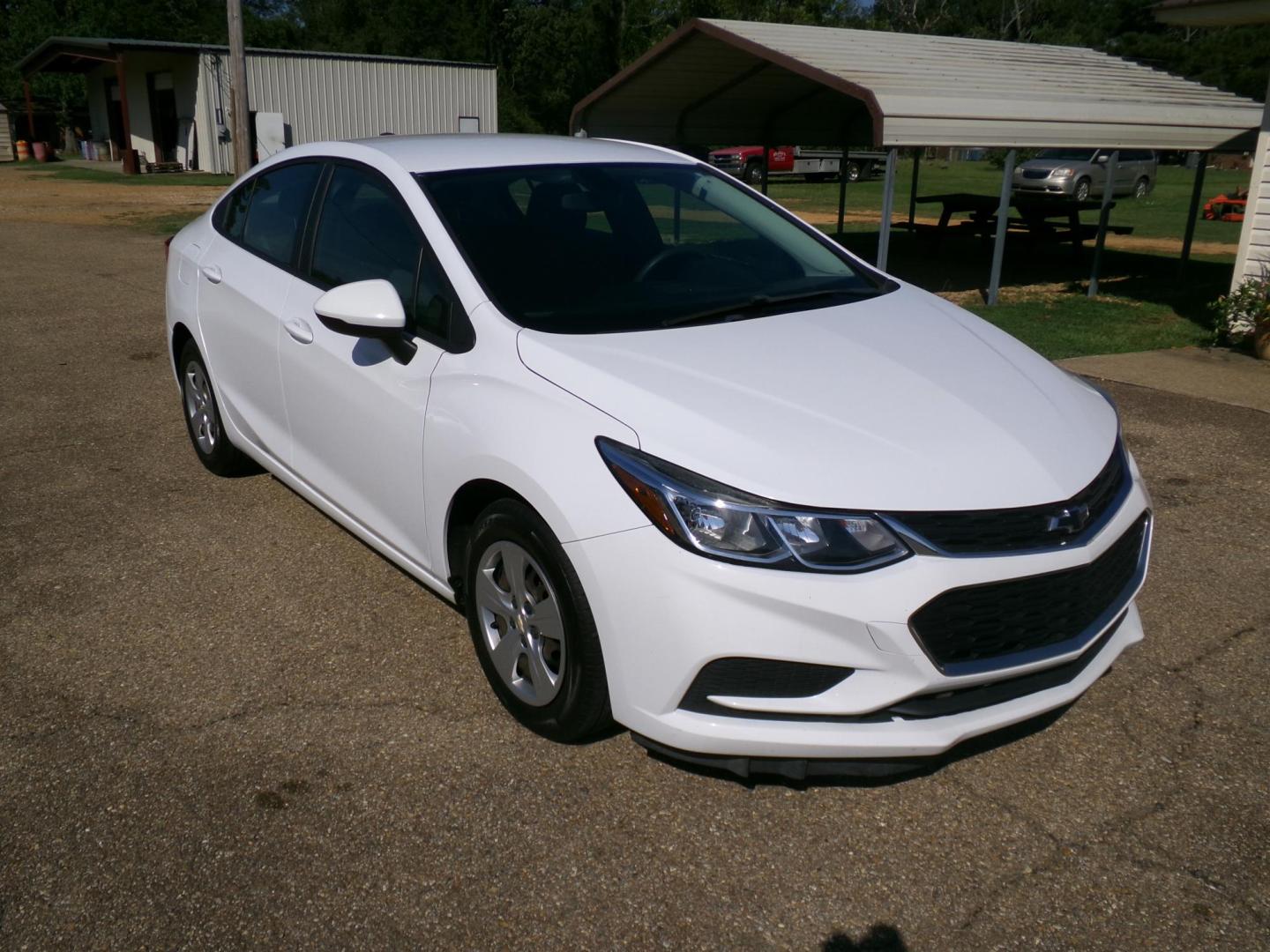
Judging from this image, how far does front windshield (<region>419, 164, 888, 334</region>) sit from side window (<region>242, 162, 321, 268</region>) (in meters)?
0.88

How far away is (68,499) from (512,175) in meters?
2.90

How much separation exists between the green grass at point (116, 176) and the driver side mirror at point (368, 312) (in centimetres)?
2643

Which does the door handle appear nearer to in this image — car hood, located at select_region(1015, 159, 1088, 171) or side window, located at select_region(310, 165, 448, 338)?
side window, located at select_region(310, 165, 448, 338)

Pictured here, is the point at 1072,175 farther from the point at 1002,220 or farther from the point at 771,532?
the point at 771,532

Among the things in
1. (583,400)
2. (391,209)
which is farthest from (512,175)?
(583,400)

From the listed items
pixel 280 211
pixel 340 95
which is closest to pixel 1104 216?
pixel 280 211

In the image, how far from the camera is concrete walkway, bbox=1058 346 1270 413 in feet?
25.7

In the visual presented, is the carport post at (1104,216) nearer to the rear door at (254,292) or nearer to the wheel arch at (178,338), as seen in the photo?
the rear door at (254,292)

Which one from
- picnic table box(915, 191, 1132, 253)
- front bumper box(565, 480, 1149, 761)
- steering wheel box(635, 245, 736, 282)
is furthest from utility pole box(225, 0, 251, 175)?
front bumper box(565, 480, 1149, 761)

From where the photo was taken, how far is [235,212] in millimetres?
5180

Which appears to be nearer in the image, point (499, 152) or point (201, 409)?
point (499, 152)

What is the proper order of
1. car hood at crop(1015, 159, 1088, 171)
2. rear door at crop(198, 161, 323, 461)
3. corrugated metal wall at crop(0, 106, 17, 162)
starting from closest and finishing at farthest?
rear door at crop(198, 161, 323, 461), car hood at crop(1015, 159, 1088, 171), corrugated metal wall at crop(0, 106, 17, 162)

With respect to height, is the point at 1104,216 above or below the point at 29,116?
above

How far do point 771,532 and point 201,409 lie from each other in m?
3.82
